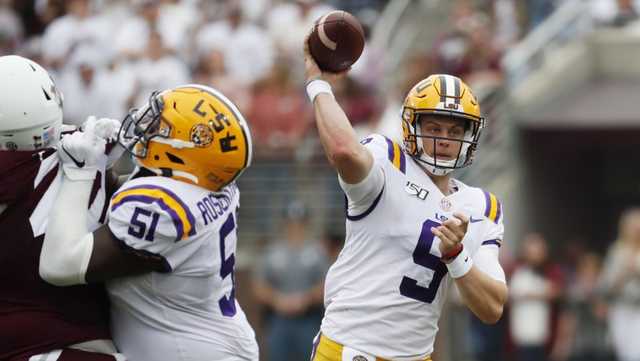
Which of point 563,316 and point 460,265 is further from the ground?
point 460,265

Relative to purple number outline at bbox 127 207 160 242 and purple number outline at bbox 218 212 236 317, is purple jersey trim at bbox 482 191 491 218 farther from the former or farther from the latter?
purple number outline at bbox 127 207 160 242

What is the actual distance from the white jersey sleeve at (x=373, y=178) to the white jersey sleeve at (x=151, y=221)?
706 mm

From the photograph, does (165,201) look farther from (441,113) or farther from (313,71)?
(441,113)

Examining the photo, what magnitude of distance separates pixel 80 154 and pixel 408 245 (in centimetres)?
142

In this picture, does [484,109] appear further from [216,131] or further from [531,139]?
[216,131]

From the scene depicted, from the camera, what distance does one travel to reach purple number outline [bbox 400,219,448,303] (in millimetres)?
5906

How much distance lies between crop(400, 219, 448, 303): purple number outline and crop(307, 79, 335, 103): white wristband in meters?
0.71

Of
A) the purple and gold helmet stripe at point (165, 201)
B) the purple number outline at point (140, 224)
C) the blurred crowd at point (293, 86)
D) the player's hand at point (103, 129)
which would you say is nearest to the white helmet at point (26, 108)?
the player's hand at point (103, 129)

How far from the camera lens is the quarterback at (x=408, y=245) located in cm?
589

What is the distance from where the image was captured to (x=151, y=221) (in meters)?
5.43

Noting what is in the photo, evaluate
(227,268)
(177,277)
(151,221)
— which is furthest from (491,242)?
(151,221)

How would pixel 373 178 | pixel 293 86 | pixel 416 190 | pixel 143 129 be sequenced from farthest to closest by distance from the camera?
pixel 293 86 → pixel 416 190 → pixel 373 178 → pixel 143 129

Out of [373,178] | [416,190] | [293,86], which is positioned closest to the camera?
[373,178]

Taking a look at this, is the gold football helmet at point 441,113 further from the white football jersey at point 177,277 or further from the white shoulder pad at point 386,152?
the white football jersey at point 177,277
